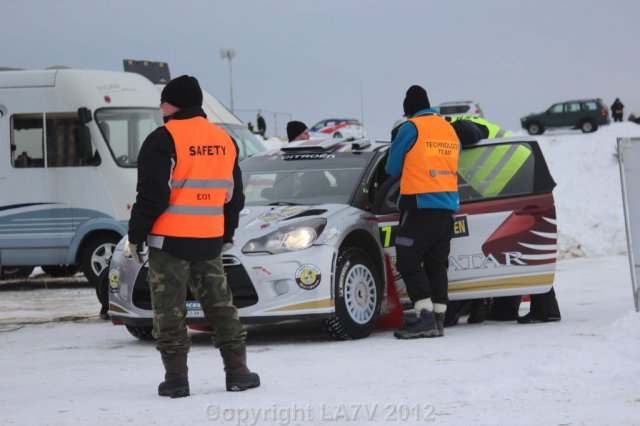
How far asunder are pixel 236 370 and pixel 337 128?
47156 millimetres

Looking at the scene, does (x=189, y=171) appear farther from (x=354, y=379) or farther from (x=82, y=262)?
(x=82, y=262)

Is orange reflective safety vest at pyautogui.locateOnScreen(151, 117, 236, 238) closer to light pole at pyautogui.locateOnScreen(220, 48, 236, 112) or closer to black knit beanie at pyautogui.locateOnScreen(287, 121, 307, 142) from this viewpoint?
black knit beanie at pyautogui.locateOnScreen(287, 121, 307, 142)

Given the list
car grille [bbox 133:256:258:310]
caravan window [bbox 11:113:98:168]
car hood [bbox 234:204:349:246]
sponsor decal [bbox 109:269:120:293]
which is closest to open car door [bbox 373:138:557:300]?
car hood [bbox 234:204:349:246]

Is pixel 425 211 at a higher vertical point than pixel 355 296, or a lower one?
higher

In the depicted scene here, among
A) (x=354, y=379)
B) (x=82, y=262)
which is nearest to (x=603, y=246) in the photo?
(x=82, y=262)

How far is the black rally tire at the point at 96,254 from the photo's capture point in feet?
54.2

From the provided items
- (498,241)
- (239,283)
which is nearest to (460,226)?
(498,241)

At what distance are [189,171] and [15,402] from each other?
1.61m

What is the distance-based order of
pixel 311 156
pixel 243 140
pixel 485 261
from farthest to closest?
pixel 243 140 → pixel 311 156 → pixel 485 261

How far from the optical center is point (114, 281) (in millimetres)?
9305

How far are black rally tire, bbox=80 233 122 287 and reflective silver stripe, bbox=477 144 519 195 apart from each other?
7.95m

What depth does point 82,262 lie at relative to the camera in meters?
16.6

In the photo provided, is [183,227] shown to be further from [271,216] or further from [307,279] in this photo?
[271,216]

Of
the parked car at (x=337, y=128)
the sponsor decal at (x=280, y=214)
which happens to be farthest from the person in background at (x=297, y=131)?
the parked car at (x=337, y=128)
